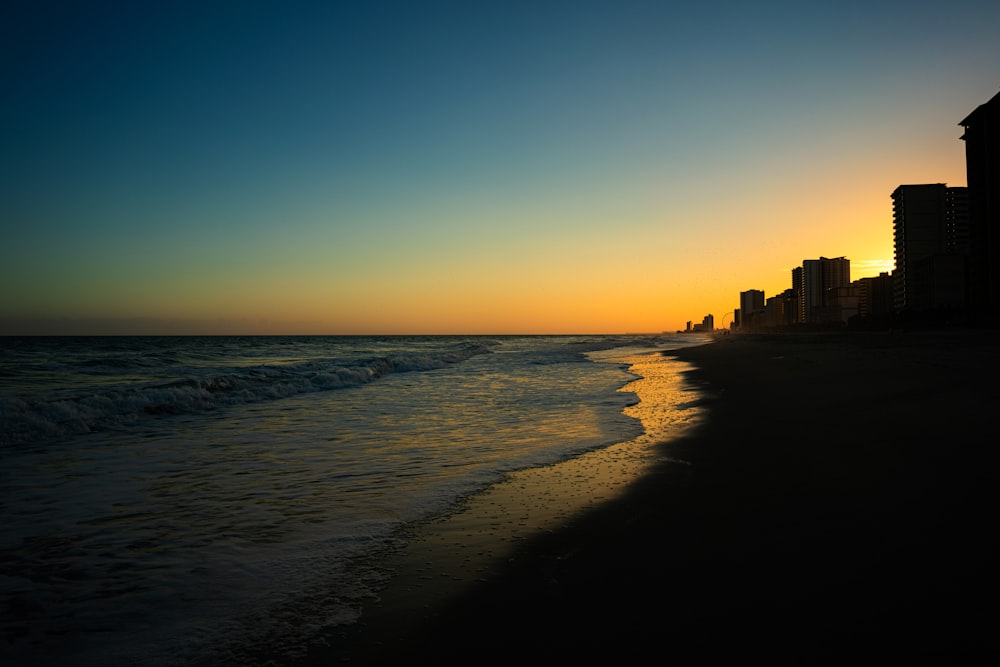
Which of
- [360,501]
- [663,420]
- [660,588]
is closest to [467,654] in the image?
[660,588]

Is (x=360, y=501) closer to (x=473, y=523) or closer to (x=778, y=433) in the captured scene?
(x=473, y=523)

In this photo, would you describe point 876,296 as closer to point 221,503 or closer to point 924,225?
point 924,225

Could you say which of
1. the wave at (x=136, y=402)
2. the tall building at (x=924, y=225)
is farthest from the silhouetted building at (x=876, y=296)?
the wave at (x=136, y=402)

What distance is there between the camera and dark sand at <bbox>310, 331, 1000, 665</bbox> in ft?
9.76

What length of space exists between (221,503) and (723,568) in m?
5.07

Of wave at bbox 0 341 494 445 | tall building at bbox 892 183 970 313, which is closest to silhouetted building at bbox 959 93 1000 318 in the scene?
tall building at bbox 892 183 970 313

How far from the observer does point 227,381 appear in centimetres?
1931

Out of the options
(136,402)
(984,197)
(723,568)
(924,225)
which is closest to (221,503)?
(723,568)

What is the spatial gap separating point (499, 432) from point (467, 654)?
7421 millimetres

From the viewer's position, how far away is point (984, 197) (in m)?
111

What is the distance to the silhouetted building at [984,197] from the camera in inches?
4122

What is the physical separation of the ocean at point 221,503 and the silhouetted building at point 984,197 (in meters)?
122

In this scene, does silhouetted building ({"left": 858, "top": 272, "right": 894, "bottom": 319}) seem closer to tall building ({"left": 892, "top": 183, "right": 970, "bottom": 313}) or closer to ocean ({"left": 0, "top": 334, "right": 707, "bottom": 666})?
tall building ({"left": 892, "top": 183, "right": 970, "bottom": 313})

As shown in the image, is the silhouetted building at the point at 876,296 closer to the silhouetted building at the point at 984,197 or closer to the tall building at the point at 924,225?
the tall building at the point at 924,225
